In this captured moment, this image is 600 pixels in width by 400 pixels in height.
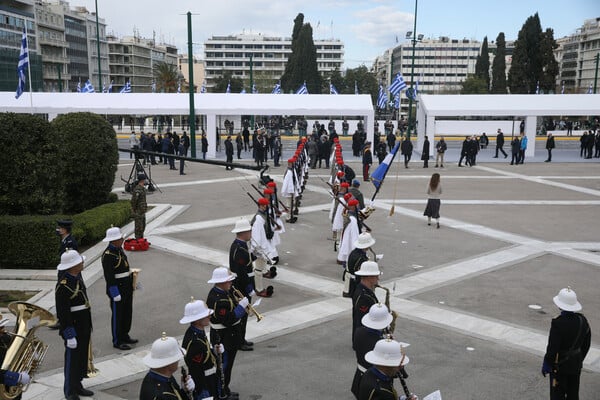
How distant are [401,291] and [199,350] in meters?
6.07

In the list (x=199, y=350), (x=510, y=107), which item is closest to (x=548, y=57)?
(x=510, y=107)

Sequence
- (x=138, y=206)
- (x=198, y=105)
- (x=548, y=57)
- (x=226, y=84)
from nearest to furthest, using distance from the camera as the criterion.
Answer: (x=138, y=206) < (x=198, y=105) < (x=548, y=57) < (x=226, y=84)

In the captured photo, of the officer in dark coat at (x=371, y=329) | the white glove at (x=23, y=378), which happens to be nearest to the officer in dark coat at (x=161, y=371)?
the white glove at (x=23, y=378)

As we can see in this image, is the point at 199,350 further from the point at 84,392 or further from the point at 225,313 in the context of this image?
the point at 84,392

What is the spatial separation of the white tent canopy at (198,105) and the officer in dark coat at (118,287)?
25.6 metres

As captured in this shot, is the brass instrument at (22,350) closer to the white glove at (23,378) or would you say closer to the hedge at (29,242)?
the white glove at (23,378)

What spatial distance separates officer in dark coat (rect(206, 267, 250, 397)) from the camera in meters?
6.56

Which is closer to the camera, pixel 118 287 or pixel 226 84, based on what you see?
pixel 118 287


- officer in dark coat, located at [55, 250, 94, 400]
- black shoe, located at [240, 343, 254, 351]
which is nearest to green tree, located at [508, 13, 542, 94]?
black shoe, located at [240, 343, 254, 351]

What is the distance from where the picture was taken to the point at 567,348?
20.3 feet

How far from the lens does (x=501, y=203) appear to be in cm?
2014

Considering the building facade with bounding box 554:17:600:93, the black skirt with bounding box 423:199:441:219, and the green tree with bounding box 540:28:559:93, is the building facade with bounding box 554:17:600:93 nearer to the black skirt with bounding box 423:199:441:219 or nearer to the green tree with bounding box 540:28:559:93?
the green tree with bounding box 540:28:559:93

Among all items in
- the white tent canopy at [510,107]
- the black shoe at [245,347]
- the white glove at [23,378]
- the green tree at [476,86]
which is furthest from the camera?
the green tree at [476,86]

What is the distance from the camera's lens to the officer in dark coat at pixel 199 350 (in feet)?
18.1
